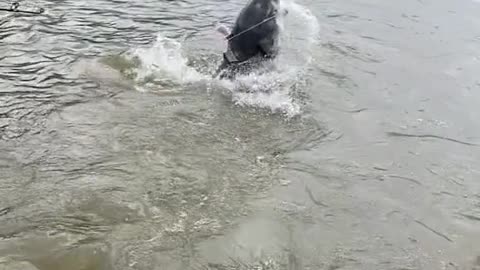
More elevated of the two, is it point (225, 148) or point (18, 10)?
point (18, 10)

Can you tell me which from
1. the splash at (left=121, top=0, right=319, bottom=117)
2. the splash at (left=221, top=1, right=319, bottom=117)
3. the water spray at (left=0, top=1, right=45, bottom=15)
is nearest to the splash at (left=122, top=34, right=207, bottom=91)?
the splash at (left=121, top=0, right=319, bottom=117)

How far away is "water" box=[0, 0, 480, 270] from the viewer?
4270mm

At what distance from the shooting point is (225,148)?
548cm

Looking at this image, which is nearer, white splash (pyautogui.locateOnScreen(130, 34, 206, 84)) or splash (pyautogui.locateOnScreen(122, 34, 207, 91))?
splash (pyautogui.locateOnScreen(122, 34, 207, 91))

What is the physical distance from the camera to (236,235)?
4352 mm

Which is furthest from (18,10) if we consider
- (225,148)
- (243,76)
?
(225,148)

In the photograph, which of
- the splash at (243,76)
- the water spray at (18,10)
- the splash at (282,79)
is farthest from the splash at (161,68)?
the water spray at (18,10)

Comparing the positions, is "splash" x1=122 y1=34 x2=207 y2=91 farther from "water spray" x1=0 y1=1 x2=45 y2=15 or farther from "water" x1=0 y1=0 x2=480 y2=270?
"water spray" x1=0 y1=1 x2=45 y2=15

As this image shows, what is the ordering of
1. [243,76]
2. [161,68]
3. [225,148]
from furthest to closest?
[161,68] → [243,76] → [225,148]

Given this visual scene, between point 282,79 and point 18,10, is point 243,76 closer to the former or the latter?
point 282,79

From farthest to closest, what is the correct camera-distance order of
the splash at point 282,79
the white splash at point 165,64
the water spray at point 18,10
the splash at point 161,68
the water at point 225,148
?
the water spray at point 18,10
the white splash at point 165,64
the splash at point 161,68
the splash at point 282,79
the water at point 225,148

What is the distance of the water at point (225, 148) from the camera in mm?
4270

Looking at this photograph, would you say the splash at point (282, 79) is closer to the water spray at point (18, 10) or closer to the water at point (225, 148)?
the water at point (225, 148)

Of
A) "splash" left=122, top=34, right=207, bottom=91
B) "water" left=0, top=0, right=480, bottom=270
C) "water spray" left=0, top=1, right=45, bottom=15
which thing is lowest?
"water" left=0, top=0, right=480, bottom=270
